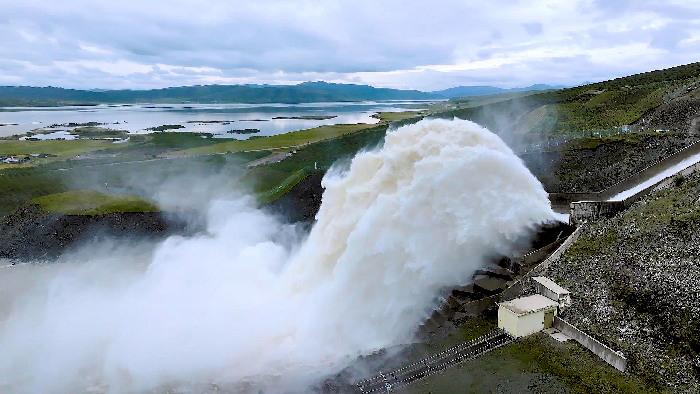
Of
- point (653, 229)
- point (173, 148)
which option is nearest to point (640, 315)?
point (653, 229)

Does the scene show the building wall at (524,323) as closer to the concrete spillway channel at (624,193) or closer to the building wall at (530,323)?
the building wall at (530,323)

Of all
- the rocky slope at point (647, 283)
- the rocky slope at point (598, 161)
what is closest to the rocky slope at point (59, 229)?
the rocky slope at point (598, 161)

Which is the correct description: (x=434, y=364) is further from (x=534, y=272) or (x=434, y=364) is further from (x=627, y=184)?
(x=627, y=184)

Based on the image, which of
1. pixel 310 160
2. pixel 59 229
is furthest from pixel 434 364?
pixel 310 160

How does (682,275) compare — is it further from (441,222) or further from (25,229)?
(25,229)

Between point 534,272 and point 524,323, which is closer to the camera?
point 524,323

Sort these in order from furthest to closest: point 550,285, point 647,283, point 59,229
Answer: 1. point 59,229
2. point 550,285
3. point 647,283
